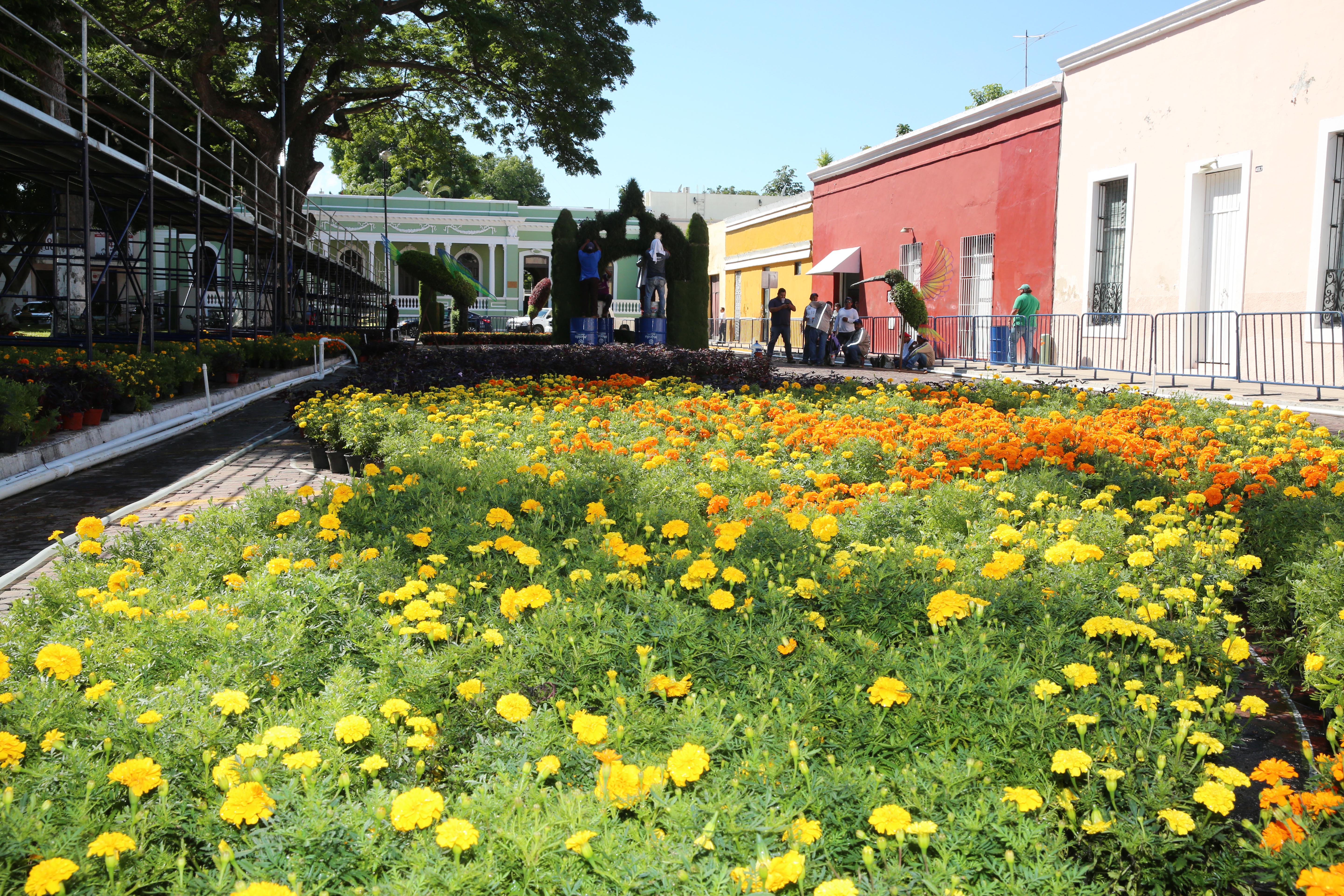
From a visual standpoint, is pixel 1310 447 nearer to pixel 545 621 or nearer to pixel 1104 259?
pixel 545 621

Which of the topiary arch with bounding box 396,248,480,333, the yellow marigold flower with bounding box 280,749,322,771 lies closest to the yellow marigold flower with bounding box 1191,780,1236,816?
the yellow marigold flower with bounding box 280,749,322,771

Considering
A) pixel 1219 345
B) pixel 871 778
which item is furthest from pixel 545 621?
pixel 1219 345

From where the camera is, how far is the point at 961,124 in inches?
880

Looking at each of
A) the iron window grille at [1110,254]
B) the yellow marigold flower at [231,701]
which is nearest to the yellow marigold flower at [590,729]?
the yellow marigold flower at [231,701]

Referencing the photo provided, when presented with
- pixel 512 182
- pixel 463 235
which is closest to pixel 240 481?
pixel 463 235

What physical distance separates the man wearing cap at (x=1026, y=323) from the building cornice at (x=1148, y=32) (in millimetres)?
4246

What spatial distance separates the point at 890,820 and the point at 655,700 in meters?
0.80

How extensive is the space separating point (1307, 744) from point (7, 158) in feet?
44.1

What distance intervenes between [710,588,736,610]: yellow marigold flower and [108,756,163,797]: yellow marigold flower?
4.72 ft

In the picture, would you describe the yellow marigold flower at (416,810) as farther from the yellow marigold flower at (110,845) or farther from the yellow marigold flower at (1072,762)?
the yellow marigold flower at (1072,762)

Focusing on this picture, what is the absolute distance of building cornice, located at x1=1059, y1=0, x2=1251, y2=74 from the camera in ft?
51.0

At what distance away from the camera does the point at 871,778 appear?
214cm

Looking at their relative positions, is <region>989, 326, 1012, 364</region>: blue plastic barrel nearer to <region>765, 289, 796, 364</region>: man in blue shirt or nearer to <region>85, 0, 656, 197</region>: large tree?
<region>765, 289, 796, 364</region>: man in blue shirt

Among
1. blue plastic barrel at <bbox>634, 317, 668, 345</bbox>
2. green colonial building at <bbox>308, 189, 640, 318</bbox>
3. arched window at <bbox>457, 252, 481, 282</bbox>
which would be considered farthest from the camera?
arched window at <bbox>457, 252, 481, 282</bbox>
